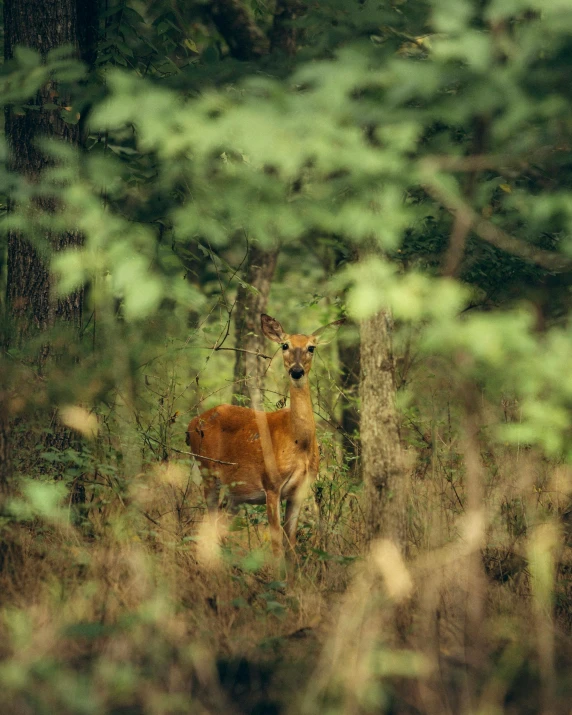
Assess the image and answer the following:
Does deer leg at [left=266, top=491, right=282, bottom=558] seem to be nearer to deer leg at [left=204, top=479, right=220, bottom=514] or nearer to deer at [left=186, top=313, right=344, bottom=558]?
deer at [left=186, top=313, right=344, bottom=558]

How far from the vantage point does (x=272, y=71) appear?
154 inches

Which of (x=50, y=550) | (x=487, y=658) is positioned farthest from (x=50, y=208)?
(x=487, y=658)

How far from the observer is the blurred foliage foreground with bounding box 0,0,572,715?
124 inches

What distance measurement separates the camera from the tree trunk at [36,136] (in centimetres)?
633

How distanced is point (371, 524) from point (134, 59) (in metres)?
3.99

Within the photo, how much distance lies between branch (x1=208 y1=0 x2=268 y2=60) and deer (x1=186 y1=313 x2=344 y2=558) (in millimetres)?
5096

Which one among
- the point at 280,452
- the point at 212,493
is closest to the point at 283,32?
the point at 280,452

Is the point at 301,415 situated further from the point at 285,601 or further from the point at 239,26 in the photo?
the point at 239,26

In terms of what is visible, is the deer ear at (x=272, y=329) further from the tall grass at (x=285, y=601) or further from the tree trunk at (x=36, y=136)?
the tree trunk at (x=36, y=136)

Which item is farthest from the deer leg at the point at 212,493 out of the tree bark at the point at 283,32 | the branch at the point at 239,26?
the branch at the point at 239,26

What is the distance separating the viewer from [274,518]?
6.59 meters

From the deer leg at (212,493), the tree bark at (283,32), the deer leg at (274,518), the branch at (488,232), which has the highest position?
the tree bark at (283,32)

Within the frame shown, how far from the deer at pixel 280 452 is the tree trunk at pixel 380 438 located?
3.95 ft

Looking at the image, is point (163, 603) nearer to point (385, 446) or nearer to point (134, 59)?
point (385, 446)
